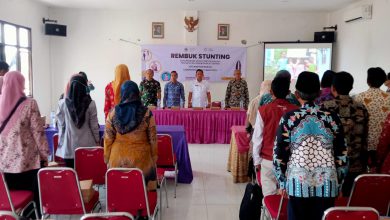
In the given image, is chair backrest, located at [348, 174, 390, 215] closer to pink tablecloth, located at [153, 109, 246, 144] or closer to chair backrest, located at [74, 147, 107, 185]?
chair backrest, located at [74, 147, 107, 185]

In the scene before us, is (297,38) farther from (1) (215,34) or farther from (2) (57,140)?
(2) (57,140)

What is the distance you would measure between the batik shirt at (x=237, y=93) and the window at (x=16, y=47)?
3.80 meters

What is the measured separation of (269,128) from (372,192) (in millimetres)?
832

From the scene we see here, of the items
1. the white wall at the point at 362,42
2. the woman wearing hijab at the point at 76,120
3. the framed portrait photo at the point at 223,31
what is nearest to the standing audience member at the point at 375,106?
the woman wearing hijab at the point at 76,120

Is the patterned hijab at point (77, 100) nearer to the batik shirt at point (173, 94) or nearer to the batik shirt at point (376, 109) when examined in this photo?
the batik shirt at point (376, 109)

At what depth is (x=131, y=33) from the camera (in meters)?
8.61

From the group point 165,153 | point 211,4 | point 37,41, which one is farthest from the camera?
point 37,41

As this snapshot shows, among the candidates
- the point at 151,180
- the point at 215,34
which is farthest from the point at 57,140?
the point at 215,34

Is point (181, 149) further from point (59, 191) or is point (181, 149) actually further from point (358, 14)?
point (358, 14)

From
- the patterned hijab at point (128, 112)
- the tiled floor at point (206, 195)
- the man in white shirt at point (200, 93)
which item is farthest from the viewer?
the man in white shirt at point (200, 93)

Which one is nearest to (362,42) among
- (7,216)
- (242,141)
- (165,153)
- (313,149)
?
(242,141)

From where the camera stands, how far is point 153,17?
337 inches

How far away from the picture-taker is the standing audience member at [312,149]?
1.88 metres

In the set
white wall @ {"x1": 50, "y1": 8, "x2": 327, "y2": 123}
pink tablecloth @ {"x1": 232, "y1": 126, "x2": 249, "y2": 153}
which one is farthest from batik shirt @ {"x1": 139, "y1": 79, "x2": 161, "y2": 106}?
pink tablecloth @ {"x1": 232, "y1": 126, "x2": 249, "y2": 153}
